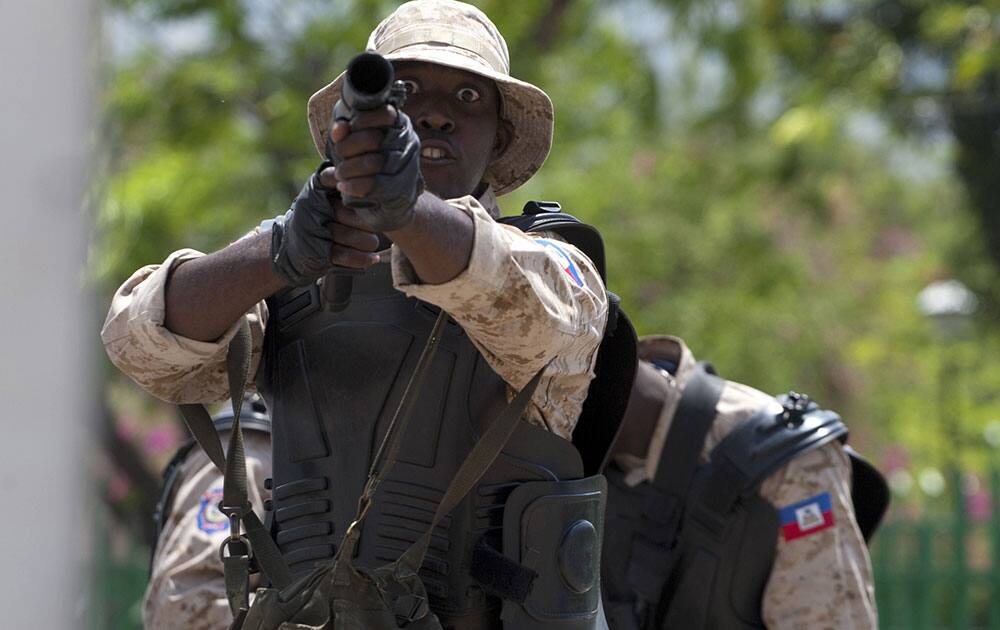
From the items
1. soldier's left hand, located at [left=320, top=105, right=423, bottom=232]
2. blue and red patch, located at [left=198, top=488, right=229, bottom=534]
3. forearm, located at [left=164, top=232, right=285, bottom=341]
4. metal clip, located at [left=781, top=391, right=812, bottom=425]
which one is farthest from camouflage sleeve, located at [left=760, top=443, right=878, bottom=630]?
soldier's left hand, located at [left=320, top=105, right=423, bottom=232]

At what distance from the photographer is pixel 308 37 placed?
7.84 metres

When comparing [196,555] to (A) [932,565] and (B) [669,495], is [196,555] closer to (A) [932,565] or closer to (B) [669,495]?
(B) [669,495]

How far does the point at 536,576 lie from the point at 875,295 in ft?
51.7

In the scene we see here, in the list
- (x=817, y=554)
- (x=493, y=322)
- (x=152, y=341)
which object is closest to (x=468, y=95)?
(x=493, y=322)

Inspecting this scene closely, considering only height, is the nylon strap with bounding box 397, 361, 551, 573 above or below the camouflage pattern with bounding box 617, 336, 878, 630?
below

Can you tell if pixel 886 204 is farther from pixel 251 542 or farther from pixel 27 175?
pixel 27 175

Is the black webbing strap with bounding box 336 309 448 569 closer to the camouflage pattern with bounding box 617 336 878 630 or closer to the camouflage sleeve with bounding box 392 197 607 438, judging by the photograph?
the camouflage sleeve with bounding box 392 197 607 438

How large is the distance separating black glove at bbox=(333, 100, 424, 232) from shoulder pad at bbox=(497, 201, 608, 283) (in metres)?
0.49

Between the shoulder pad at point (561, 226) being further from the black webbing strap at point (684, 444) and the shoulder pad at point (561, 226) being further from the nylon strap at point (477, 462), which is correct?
the black webbing strap at point (684, 444)

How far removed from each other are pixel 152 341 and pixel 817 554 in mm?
1995

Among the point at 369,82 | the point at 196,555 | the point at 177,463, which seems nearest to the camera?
the point at 369,82

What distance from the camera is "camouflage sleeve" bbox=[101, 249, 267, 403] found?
2.19m

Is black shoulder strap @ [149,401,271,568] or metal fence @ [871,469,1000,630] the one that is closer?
black shoulder strap @ [149,401,271,568]

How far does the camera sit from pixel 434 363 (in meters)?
2.33
